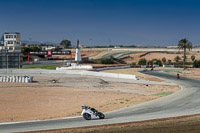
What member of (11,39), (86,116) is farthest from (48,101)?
(11,39)

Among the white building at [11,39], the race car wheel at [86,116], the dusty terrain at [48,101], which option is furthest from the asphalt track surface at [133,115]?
the white building at [11,39]

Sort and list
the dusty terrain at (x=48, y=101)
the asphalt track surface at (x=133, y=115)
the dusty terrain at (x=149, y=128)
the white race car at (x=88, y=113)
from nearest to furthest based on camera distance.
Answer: the dusty terrain at (x=149, y=128)
the asphalt track surface at (x=133, y=115)
the white race car at (x=88, y=113)
the dusty terrain at (x=48, y=101)

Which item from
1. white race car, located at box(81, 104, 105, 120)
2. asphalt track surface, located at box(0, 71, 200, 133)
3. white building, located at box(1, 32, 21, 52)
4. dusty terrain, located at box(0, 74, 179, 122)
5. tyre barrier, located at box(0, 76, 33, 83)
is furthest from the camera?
white building, located at box(1, 32, 21, 52)

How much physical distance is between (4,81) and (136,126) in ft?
104

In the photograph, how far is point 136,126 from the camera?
18.6 meters

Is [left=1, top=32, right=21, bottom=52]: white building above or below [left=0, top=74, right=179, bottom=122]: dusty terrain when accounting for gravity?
above

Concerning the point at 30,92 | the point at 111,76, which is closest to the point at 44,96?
the point at 30,92

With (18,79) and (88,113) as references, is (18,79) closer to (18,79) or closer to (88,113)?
(18,79)

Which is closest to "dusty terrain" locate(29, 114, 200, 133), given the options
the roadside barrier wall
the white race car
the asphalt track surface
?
the asphalt track surface

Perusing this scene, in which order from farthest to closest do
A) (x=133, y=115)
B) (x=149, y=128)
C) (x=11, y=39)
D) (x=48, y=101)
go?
(x=11, y=39) → (x=48, y=101) → (x=133, y=115) → (x=149, y=128)

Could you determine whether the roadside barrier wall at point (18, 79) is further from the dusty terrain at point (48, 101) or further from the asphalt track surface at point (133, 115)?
the asphalt track surface at point (133, 115)

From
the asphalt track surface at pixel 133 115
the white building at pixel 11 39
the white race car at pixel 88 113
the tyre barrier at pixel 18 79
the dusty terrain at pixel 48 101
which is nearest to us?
A: the asphalt track surface at pixel 133 115

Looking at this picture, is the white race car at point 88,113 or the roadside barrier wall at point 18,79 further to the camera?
the roadside barrier wall at point 18,79

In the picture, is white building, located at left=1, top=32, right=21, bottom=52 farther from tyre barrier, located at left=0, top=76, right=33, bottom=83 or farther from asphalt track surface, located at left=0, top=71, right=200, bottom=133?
asphalt track surface, located at left=0, top=71, right=200, bottom=133
